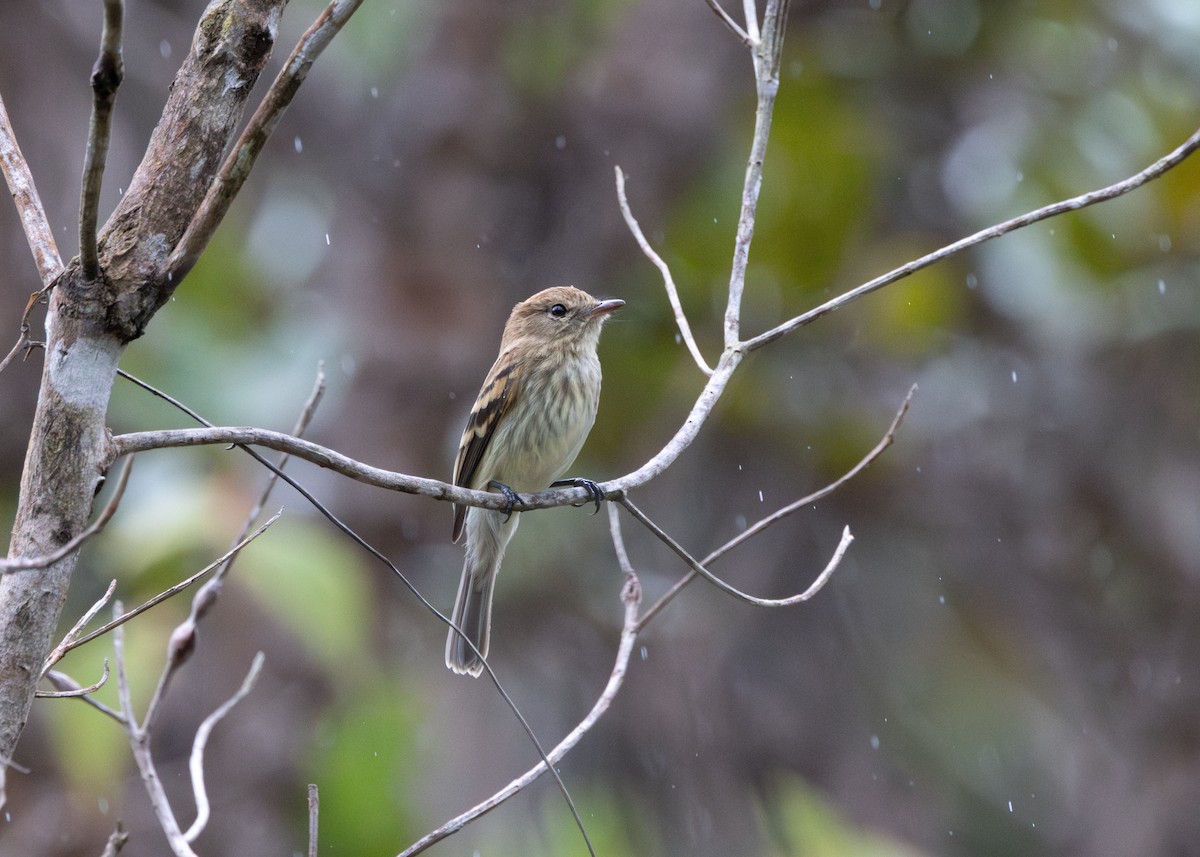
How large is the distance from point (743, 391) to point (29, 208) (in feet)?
16.1

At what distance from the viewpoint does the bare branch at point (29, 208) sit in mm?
2123

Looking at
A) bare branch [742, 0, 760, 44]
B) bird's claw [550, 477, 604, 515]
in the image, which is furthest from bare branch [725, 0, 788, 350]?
bird's claw [550, 477, 604, 515]

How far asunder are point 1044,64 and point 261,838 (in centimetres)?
596

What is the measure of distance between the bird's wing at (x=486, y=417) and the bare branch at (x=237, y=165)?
9.39 feet

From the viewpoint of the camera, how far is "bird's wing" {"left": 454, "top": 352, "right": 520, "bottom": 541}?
496 cm

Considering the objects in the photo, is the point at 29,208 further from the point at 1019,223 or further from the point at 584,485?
the point at 584,485

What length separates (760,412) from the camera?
687cm

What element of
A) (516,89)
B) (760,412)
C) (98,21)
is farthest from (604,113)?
(98,21)

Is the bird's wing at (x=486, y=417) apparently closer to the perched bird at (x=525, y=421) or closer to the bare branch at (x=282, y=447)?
the perched bird at (x=525, y=421)

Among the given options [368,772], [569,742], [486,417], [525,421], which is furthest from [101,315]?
[368,772]

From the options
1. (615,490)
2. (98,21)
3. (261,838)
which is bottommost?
(261,838)

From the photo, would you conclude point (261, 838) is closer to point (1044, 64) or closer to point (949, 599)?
point (949, 599)

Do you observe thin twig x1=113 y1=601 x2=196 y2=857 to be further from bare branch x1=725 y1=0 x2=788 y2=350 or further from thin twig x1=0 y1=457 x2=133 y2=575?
bare branch x1=725 y1=0 x2=788 y2=350

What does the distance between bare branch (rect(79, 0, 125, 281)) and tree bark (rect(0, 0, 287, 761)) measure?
0.50ft
